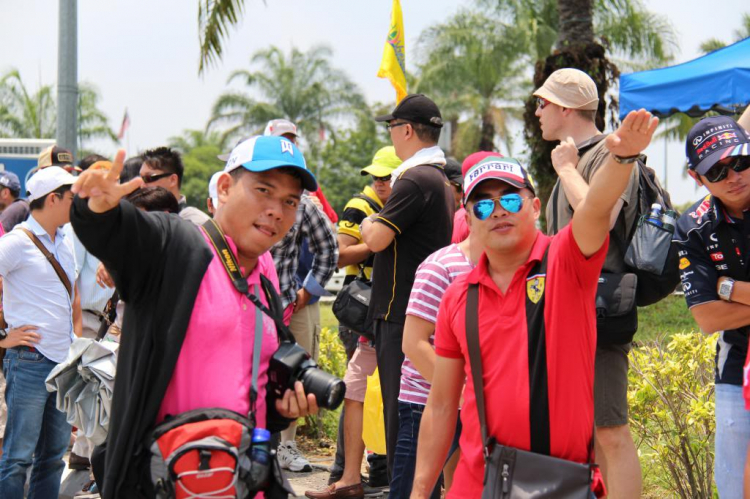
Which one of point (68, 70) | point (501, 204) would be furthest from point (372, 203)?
point (68, 70)

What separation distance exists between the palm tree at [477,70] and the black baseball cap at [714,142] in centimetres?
Result: 2871

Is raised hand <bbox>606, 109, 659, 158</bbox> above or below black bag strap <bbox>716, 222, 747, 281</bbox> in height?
above

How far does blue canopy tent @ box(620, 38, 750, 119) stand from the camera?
9.46m

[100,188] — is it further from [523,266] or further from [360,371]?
[360,371]

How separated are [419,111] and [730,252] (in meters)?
2.12

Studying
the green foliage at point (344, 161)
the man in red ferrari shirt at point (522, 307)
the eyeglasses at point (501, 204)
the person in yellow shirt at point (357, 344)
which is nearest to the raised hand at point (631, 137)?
the man in red ferrari shirt at point (522, 307)

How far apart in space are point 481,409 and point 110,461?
1.17 metres

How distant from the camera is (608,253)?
4191mm

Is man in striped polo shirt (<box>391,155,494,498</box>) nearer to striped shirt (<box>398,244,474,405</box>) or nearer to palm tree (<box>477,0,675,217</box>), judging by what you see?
striped shirt (<box>398,244,474,405</box>)

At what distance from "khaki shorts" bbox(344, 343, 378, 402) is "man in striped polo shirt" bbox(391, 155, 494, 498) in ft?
5.56

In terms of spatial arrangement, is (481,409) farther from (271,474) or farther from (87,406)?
(87,406)

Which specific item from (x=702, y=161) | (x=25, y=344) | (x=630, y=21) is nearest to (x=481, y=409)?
(x=702, y=161)

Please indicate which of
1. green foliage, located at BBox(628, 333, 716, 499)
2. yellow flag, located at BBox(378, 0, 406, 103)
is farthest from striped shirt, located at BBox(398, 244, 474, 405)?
yellow flag, located at BBox(378, 0, 406, 103)

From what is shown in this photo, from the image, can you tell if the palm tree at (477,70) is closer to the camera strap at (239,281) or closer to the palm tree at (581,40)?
the palm tree at (581,40)
